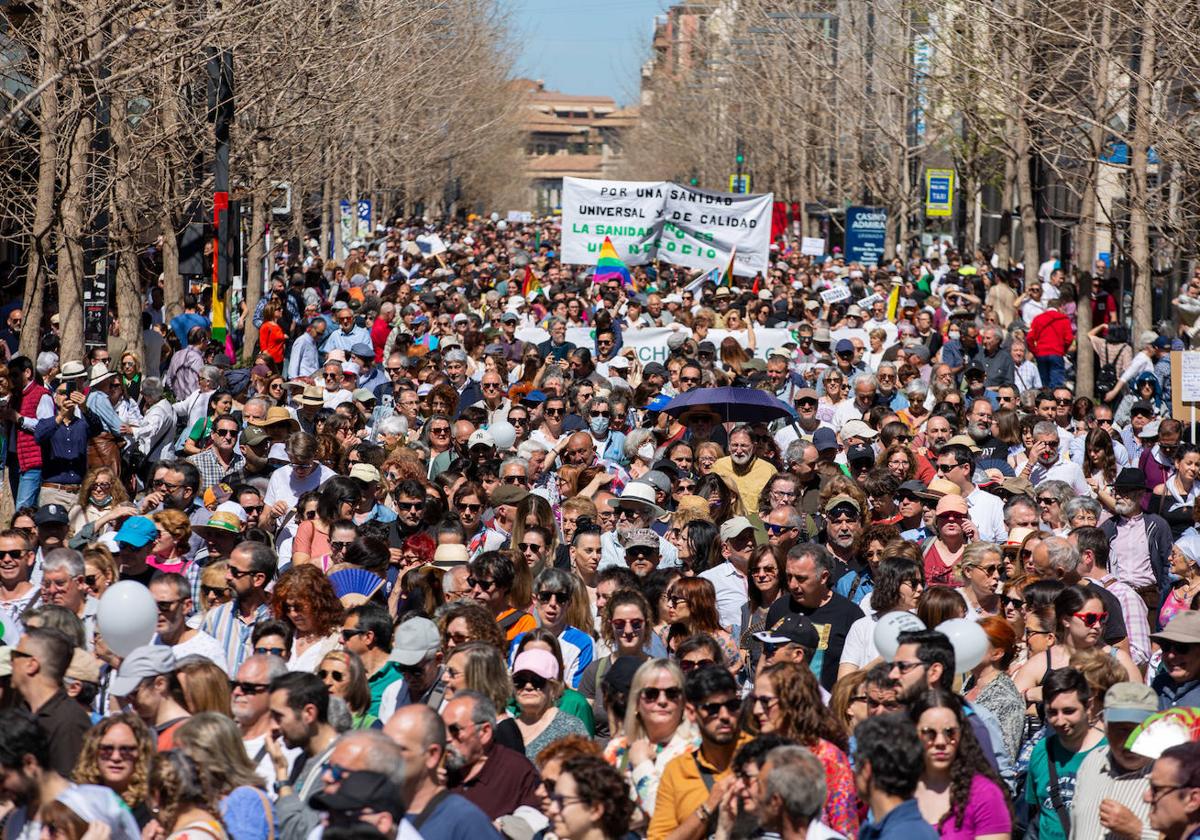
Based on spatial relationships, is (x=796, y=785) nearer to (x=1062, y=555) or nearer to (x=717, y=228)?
(x=1062, y=555)

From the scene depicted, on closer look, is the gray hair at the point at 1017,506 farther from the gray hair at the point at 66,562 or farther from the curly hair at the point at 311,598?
the gray hair at the point at 66,562

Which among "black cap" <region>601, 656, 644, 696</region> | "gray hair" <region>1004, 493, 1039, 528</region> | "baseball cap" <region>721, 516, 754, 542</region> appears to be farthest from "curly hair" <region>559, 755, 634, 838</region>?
"gray hair" <region>1004, 493, 1039, 528</region>

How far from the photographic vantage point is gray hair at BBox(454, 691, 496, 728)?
645cm

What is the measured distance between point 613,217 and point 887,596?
64.1ft

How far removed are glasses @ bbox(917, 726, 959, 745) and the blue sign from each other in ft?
121

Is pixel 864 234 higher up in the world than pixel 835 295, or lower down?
higher up

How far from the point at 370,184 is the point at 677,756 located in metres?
44.1

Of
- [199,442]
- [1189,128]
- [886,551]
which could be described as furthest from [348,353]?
[886,551]

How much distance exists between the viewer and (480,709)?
21.2 ft

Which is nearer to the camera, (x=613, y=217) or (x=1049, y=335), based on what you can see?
(x=1049, y=335)

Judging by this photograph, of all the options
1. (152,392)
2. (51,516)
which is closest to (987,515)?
(51,516)

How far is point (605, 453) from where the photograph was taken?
47.5 feet

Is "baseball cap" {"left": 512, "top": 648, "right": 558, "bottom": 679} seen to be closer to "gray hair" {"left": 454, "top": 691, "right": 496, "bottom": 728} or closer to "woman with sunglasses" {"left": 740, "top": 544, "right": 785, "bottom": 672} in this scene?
"gray hair" {"left": 454, "top": 691, "right": 496, "bottom": 728}

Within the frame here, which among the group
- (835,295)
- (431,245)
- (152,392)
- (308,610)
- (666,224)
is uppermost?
(666,224)
